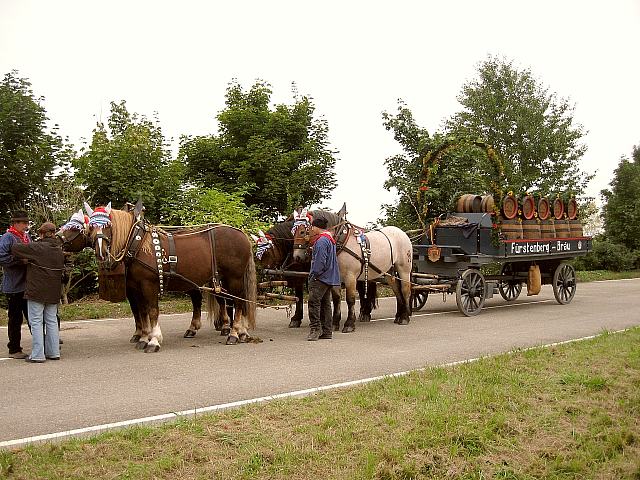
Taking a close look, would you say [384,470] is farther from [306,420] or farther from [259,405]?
[259,405]

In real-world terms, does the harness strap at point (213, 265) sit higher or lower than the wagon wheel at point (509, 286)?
higher

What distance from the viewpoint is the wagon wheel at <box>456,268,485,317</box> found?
12867 millimetres

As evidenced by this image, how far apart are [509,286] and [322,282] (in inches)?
306

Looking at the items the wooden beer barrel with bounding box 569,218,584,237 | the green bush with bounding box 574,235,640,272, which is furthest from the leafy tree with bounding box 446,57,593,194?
the wooden beer barrel with bounding box 569,218,584,237

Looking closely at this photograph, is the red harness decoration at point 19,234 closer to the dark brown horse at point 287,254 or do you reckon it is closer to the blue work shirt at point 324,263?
the dark brown horse at point 287,254

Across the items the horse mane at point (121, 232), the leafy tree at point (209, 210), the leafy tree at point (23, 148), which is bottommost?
the horse mane at point (121, 232)

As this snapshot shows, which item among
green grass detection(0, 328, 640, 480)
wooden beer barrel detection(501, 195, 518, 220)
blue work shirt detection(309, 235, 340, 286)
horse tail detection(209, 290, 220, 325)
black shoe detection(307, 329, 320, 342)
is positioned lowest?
green grass detection(0, 328, 640, 480)

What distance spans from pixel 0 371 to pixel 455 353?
591 centimetres

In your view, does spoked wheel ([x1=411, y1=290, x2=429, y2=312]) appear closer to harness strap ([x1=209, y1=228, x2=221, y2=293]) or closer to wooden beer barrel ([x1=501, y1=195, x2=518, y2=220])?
wooden beer barrel ([x1=501, y1=195, x2=518, y2=220])

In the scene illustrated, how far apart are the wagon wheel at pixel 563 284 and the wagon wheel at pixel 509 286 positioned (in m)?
0.86

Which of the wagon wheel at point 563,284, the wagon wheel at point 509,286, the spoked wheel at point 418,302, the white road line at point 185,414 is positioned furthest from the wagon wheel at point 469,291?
the white road line at point 185,414

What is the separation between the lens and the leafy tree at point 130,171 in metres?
16.0

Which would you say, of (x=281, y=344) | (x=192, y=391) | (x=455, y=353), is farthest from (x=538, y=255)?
(x=192, y=391)

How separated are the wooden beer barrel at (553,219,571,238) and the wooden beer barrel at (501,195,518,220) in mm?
1829
